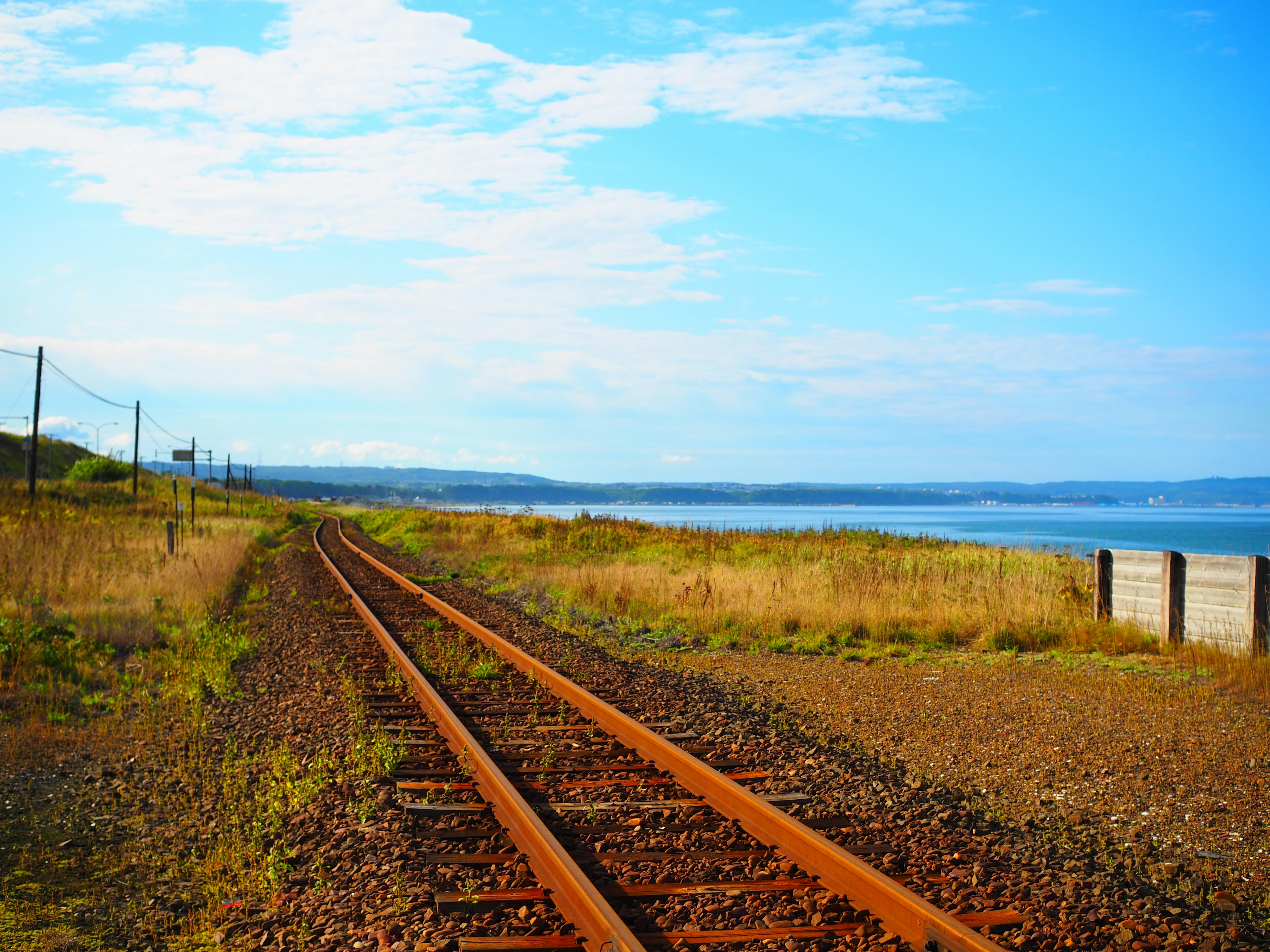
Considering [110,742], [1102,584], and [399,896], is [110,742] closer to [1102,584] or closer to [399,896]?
[399,896]

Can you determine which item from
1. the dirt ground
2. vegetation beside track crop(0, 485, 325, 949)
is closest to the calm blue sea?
the dirt ground

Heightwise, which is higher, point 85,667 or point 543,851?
point 543,851

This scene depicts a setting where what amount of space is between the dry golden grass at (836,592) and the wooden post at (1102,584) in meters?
0.20

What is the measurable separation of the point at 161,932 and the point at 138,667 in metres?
6.69

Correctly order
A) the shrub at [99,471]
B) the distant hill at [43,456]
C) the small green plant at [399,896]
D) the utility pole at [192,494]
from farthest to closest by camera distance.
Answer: the distant hill at [43,456]
the shrub at [99,471]
the utility pole at [192,494]
the small green plant at [399,896]

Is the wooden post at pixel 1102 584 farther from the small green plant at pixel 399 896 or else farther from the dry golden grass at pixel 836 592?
the small green plant at pixel 399 896

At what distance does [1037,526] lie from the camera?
100m

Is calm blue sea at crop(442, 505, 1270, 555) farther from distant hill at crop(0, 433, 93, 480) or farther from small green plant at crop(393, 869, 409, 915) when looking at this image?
distant hill at crop(0, 433, 93, 480)

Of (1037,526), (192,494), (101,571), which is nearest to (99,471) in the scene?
(192,494)

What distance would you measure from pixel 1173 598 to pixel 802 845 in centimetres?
903

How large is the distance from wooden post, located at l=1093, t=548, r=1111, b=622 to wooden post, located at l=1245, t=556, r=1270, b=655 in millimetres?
2372

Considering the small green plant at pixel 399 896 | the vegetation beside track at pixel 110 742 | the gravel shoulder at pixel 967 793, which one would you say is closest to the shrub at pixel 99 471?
the vegetation beside track at pixel 110 742

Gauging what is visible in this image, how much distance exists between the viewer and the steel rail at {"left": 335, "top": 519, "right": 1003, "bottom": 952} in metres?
3.67

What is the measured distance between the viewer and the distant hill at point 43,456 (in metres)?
73.1
